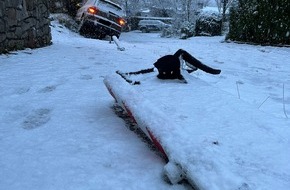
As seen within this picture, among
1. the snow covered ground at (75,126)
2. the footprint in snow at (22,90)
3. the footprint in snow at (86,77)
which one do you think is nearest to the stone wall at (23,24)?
the snow covered ground at (75,126)

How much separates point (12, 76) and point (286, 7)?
774cm

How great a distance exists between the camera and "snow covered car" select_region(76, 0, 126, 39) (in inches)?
464

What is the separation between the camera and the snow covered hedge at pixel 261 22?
891 cm

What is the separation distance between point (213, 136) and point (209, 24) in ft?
47.3

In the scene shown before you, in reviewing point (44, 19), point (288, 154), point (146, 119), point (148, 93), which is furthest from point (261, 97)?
point (44, 19)

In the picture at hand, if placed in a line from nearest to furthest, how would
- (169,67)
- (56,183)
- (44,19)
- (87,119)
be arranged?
(56,183)
(87,119)
(169,67)
(44,19)

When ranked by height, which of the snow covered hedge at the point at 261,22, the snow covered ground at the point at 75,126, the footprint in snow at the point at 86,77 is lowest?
the snow covered ground at the point at 75,126

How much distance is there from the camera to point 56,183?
1546mm

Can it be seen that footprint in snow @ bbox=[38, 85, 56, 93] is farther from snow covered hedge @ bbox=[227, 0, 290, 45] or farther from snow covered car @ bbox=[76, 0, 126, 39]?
snow covered car @ bbox=[76, 0, 126, 39]

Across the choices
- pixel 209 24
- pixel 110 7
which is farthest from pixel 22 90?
pixel 209 24

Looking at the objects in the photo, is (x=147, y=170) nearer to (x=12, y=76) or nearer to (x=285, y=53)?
(x=12, y=76)

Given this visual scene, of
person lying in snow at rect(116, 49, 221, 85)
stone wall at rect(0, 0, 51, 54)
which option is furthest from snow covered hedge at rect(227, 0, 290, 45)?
person lying in snow at rect(116, 49, 221, 85)

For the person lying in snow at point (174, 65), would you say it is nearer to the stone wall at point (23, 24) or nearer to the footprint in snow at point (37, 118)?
the footprint in snow at point (37, 118)

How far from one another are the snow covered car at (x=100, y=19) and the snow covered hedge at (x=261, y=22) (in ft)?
14.6
